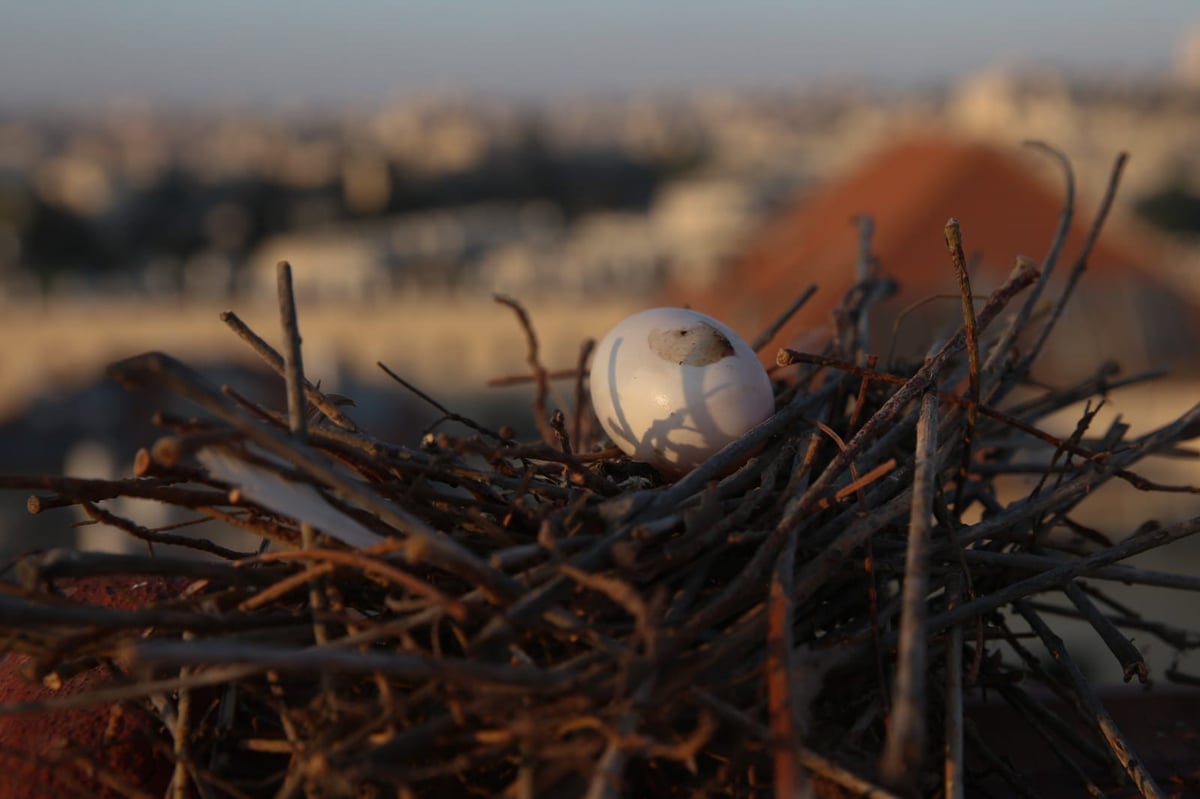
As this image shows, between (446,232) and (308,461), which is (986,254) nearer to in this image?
(308,461)

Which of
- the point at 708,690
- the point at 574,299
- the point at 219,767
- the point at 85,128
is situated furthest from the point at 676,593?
the point at 85,128

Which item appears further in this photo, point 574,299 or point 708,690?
point 574,299

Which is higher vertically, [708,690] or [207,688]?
[708,690]

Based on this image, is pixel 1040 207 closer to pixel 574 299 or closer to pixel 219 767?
pixel 219 767

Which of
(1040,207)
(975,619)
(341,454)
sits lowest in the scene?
(1040,207)

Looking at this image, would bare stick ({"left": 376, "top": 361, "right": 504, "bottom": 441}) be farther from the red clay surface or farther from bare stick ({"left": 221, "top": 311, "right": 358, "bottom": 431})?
the red clay surface

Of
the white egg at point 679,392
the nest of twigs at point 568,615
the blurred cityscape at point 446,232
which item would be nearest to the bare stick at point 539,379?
the white egg at point 679,392

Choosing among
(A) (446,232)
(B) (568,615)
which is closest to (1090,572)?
(B) (568,615)

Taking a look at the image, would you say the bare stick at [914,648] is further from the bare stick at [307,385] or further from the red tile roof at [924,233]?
the red tile roof at [924,233]
